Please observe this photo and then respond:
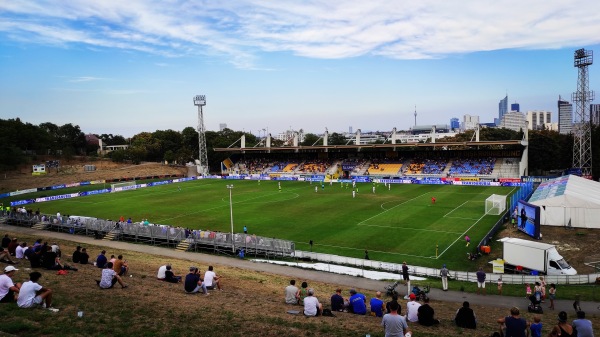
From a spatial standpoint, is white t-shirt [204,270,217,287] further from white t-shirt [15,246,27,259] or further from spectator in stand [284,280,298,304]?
white t-shirt [15,246,27,259]

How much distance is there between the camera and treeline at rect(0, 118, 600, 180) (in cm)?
8788

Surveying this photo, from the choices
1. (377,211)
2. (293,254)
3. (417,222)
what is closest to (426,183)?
(377,211)

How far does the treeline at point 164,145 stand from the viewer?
288ft

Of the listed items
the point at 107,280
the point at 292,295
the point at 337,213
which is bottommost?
the point at 337,213

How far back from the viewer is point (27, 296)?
1291cm

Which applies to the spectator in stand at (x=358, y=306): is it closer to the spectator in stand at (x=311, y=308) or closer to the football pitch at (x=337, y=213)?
the spectator in stand at (x=311, y=308)

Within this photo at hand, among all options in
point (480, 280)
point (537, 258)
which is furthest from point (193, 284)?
point (537, 258)

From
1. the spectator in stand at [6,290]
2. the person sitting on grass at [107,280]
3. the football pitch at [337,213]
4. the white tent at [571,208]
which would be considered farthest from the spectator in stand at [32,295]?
the white tent at [571,208]

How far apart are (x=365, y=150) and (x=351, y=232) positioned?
58048mm

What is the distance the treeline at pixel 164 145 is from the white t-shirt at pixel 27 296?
87387mm

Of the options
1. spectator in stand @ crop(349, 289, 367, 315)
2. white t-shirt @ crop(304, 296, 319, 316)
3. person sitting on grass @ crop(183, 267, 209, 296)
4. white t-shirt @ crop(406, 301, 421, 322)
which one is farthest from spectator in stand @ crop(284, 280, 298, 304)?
white t-shirt @ crop(406, 301, 421, 322)

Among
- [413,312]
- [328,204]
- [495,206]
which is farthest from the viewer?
[328,204]

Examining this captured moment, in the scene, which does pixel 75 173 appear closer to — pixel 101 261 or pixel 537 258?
pixel 101 261

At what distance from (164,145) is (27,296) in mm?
126945
